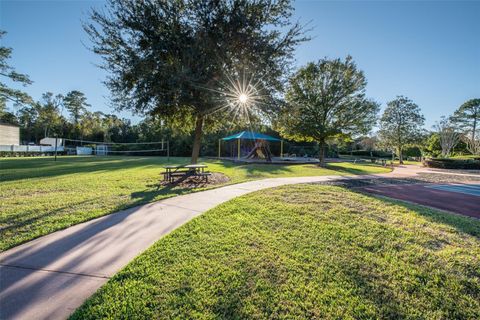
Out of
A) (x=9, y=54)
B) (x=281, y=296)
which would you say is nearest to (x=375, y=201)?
(x=281, y=296)

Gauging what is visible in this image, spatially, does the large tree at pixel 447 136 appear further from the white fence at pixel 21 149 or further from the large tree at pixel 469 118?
the white fence at pixel 21 149

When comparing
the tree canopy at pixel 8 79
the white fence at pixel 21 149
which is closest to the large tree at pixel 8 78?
the tree canopy at pixel 8 79

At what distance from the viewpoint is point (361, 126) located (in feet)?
61.2

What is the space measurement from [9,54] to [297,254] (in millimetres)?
31798

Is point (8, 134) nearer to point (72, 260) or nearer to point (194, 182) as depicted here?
point (194, 182)

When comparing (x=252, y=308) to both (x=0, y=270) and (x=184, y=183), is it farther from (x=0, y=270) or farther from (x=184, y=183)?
(x=184, y=183)

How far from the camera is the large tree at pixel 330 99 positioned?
59.2 feet

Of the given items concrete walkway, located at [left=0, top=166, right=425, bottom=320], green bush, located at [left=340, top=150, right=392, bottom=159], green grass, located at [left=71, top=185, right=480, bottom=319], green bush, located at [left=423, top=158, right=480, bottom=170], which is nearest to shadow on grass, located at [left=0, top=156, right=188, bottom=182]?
concrete walkway, located at [left=0, top=166, right=425, bottom=320]

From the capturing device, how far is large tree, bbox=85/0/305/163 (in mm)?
9164

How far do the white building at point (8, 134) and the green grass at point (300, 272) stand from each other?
46.6 meters

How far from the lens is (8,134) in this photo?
35.0 metres

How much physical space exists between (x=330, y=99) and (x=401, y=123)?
19.0 meters

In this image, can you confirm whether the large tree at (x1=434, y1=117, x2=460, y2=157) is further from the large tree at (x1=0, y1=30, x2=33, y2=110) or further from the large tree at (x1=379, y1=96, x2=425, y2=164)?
the large tree at (x1=0, y1=30, x2=33, y2=110)

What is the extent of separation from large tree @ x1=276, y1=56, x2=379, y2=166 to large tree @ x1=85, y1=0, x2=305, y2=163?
836 centimetres
